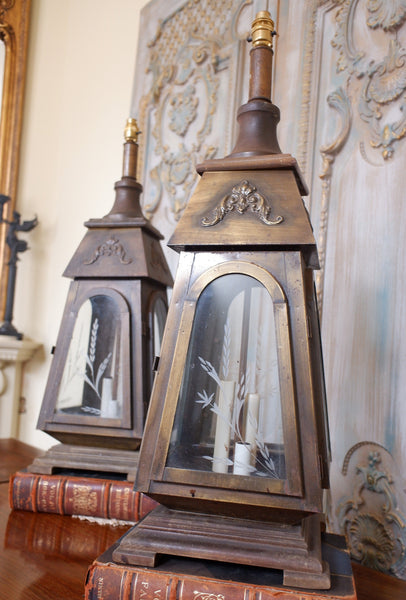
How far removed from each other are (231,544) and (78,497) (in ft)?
1.39

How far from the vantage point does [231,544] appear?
64 cm

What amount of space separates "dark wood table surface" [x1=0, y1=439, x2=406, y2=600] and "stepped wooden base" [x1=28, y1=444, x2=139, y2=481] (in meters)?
0.09

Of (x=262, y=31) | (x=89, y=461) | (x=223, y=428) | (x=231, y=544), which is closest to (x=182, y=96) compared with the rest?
(x=262, y=31)

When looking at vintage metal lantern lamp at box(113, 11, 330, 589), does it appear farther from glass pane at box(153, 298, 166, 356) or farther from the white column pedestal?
the white column pedestal

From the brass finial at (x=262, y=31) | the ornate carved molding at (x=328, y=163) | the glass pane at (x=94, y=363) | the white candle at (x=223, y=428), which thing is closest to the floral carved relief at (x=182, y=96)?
the ornate carved molding at (x=328, y=163)

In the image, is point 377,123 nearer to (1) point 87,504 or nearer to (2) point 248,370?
(2) point 248,370

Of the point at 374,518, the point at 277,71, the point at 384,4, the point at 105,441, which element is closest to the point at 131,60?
the point at 277,71

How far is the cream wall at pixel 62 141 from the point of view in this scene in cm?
190

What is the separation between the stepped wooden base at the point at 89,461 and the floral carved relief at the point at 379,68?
2.59 ft

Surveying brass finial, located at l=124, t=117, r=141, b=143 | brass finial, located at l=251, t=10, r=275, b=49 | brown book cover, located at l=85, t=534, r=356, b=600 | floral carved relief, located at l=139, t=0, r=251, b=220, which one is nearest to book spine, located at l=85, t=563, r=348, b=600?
brown book cover, located at l=85, t=534, r=356, b=600

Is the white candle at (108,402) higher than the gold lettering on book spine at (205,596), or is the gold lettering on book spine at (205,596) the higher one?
the white candle at (108,402)

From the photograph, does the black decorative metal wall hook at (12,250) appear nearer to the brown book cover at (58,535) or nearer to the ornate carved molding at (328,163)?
the brown book cover at (58,535)

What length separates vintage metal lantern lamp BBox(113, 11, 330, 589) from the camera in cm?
63

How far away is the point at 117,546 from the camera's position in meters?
0.68
